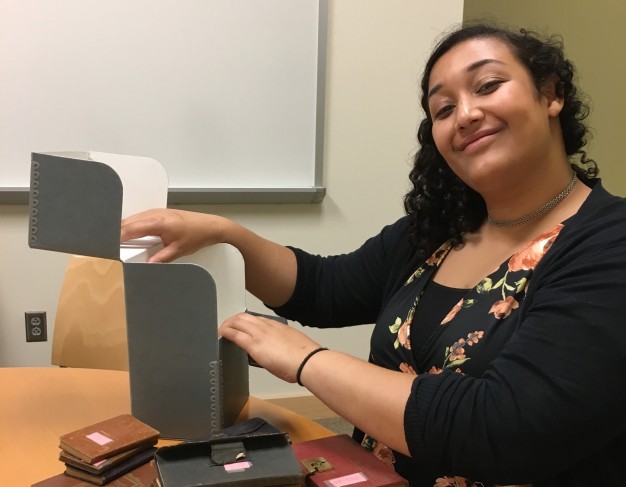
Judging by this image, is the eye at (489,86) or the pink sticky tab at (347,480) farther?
the eye at (489,86)

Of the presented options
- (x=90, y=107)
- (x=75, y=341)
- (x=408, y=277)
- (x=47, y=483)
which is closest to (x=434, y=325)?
(x=408, y=277)

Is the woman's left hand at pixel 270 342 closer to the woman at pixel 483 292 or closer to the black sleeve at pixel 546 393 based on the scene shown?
the woman at pixel 483 292

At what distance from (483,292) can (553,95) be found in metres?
0.39

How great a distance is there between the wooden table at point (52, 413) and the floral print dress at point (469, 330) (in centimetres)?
19

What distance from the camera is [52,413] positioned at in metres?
1.21

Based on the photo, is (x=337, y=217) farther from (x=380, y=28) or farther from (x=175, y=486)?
(x=175, y=486)

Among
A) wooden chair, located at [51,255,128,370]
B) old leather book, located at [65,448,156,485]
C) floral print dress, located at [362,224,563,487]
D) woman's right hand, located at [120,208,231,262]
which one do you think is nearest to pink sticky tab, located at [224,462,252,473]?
old leather book, located at [65,448,156,485]

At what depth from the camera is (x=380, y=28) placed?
252cm

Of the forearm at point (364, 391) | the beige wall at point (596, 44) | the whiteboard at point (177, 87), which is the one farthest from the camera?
the beige wall at point (596, 44)

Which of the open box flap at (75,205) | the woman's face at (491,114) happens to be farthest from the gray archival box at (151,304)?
the woman's face at (491,114)

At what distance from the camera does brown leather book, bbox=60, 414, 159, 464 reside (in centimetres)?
92

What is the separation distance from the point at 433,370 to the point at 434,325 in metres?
0.09

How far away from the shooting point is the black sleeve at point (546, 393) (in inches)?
31.4

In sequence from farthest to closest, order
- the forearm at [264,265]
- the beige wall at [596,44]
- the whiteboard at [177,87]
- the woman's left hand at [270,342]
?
the beige wall at [596,44] → the whiteboard at [177,87] → the forearm at [264,265] → the woman's left hand at [270,342]
